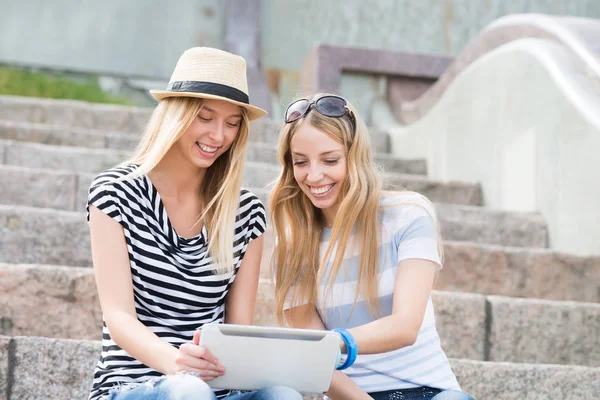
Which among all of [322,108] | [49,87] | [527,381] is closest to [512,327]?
[527,381]

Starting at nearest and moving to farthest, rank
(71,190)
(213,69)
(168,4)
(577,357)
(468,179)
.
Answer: (213,69), (577,357), (71,190), (468,179), (168,4)

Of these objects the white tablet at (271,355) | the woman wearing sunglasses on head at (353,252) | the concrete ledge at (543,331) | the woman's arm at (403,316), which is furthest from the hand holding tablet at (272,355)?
the concrete ledge at (543,331)

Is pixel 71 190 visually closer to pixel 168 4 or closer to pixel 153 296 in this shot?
pixel 153 296

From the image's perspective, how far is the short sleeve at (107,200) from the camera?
2.22 meters

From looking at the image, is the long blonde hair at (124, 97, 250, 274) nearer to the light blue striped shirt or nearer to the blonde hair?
A: the blonde hair

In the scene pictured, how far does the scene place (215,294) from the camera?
2330mm

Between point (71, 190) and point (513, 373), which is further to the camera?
point (71, 190)

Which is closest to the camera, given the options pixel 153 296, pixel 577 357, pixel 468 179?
pixel 153 296

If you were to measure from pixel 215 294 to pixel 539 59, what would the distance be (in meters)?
2.67

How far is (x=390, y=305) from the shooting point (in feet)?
A: 7.63

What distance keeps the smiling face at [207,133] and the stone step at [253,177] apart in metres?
1.53

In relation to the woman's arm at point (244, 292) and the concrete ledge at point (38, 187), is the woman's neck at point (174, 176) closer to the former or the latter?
the woman's arm at point (244, 292)

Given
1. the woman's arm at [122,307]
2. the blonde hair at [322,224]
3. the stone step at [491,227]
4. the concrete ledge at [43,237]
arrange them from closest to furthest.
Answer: the woman's arm at [122,307], the blonde hair at [322,224], the concrete ledge at [43,237], the stone step at [491,227]

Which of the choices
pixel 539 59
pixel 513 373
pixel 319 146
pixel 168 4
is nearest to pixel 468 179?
pixel 539 59
